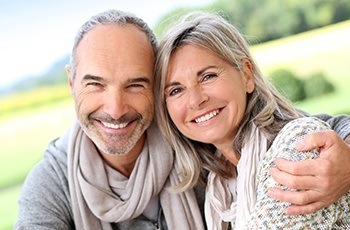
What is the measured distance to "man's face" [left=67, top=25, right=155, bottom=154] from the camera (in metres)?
1.87

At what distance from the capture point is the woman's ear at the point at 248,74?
6.22 ft

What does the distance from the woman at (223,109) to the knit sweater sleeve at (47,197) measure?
45 cm

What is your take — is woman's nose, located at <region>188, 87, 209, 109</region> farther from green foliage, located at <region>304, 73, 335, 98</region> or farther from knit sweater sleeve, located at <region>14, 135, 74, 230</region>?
green foliage, located at <region>304, 73, 335, 98</region>

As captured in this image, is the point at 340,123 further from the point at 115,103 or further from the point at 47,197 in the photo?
the point at 47,197

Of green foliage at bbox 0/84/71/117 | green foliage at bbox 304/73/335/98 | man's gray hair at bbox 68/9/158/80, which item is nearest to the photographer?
man's gray hair at bbox 68/9/158/80

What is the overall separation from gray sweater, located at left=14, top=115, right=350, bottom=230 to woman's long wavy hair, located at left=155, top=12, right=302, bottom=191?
0.18 m

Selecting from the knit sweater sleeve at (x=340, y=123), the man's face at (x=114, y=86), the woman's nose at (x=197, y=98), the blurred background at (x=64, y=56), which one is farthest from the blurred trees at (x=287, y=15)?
the woman's nose at (x=197, y=98)

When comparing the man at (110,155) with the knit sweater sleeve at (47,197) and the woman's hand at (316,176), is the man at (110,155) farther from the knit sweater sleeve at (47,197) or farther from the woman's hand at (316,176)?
the woman's hand at (316,176)

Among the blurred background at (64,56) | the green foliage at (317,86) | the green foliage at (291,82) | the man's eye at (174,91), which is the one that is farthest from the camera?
the green foliage at (317,86)

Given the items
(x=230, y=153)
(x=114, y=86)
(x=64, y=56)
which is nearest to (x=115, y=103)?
(x=114, y=86)

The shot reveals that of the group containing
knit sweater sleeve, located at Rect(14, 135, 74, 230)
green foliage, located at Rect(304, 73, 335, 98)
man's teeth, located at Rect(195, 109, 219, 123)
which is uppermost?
man's teeth, located at Rect(195, 109, 219, 123)

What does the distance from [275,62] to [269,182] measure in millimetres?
5388

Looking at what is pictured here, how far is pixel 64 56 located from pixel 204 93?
452 centimetres

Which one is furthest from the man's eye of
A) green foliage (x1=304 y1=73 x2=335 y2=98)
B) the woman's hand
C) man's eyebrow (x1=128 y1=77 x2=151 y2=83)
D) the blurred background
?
green foliage (x1=304 y1=73 x2=335 y2=98)
